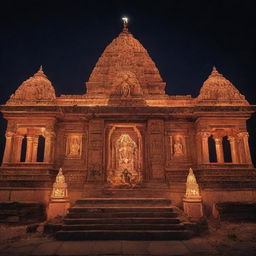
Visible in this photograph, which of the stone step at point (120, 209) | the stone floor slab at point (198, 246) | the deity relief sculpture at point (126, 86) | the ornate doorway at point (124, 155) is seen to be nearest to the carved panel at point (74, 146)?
the ornate doorway at point (124, 155)

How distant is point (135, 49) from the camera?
2086 cm

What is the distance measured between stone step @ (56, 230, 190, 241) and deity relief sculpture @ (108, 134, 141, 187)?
18.9ft

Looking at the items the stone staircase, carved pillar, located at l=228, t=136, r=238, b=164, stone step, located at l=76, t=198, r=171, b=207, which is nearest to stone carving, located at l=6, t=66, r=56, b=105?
stone step, located at l=76, t=198, r=171, b=207

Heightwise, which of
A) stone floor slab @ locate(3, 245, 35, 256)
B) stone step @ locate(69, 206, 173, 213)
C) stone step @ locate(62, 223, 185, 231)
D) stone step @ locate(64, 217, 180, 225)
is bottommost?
stone floor slab @ locate(3, 245, 35, 256)

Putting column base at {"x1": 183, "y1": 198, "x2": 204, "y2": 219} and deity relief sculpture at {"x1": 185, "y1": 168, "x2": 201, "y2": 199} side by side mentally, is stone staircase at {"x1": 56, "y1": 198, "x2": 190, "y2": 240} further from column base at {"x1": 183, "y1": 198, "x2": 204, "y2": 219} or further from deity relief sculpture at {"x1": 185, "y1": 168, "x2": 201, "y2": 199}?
deity relief sculpture at {"x1": 185, "y1": 168, "x2": 201, "y2": 199}

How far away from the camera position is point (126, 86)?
1644cm

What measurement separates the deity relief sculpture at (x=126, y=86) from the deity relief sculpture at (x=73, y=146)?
399 cm

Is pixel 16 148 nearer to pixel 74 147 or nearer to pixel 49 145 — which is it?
pixel 49 145

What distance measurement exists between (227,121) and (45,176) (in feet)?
38.5

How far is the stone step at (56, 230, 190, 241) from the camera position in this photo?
8695 mm

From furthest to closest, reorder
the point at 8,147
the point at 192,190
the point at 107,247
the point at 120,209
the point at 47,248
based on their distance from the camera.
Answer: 1. the point at 8,147
2. the point at 192,190
3. the point at 120,209
4. the point at 107,247
5. the point at 47,248

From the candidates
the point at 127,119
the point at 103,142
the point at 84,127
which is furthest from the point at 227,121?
the point at 84,127

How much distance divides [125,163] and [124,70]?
24.9 feet

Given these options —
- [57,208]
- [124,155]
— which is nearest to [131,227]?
[57,208]
